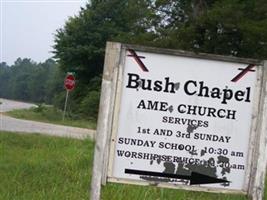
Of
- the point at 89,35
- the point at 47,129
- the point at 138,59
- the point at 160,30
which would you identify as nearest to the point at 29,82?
the point at 89,35

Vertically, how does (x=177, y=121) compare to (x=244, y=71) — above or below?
below

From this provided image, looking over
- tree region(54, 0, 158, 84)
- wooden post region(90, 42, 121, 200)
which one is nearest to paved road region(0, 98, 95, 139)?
wooden post region(90, 42, 121, 200)

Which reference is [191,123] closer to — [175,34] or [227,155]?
[227,155]

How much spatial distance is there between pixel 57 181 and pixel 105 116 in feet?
11.3

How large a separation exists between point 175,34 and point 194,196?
25.8 metres

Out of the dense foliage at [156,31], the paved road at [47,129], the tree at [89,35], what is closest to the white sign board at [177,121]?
the paved road at [47,129]

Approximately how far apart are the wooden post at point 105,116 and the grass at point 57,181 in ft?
7.35

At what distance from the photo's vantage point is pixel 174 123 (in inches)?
173

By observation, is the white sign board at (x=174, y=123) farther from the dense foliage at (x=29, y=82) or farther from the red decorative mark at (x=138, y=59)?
the dense foliage at (x=29, y=82)

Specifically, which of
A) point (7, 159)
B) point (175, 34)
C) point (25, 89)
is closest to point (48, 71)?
point (25, 89)

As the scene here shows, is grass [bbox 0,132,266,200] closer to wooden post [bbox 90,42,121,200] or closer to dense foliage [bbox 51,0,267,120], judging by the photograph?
wooden post [bbox 90,42,121,200]

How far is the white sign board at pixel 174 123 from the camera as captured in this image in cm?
440

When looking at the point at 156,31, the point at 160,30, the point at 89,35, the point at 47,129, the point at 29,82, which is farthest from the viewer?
the point at 29,82

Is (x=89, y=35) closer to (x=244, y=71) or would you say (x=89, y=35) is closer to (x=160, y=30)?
(x=160, y=30)
